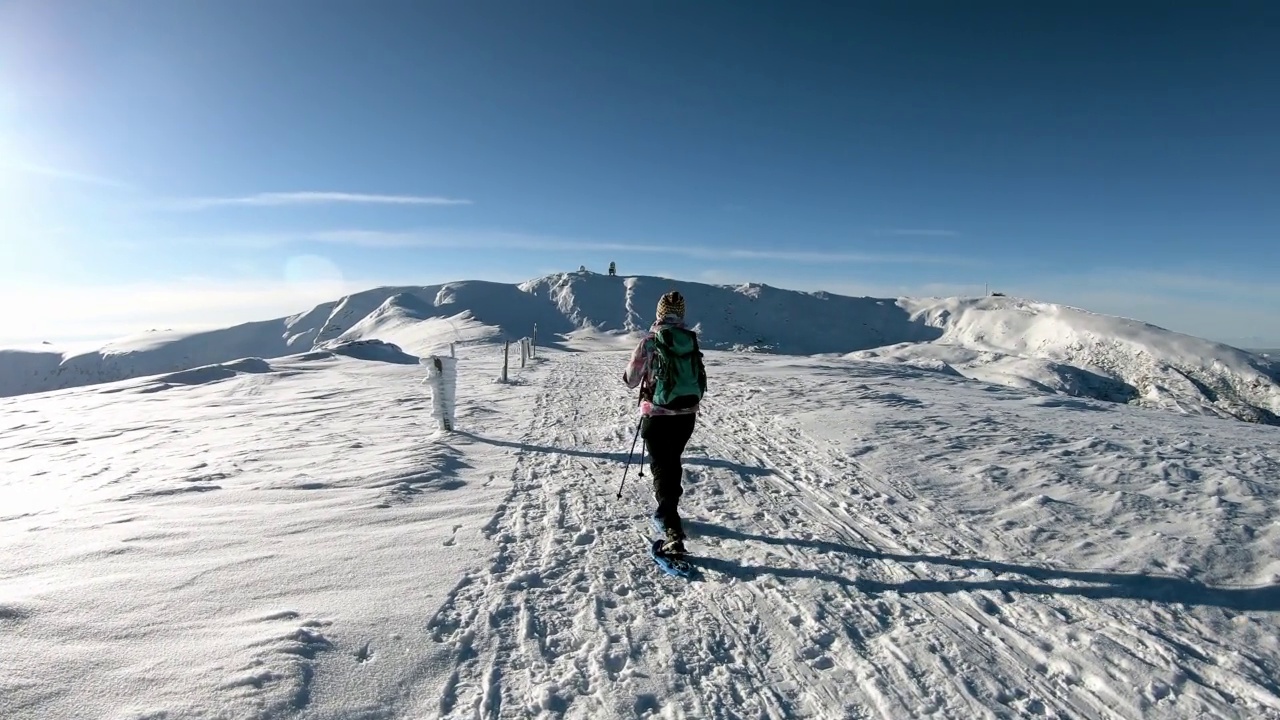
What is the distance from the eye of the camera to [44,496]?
6.68m

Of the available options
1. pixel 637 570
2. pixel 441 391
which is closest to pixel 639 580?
pixel 637 570

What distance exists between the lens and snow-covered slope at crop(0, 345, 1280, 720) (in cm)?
323

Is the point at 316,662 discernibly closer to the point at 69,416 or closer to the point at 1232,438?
the point at 1232,438

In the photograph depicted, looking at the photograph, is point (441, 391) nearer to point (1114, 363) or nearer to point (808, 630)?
point (808, 630)

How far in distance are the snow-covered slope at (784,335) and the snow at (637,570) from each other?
1941 inches

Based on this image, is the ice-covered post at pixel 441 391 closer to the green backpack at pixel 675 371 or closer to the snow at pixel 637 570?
the snow at pixel 637 570

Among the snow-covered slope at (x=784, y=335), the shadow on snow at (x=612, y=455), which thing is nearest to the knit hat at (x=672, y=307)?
the shadow on snow at (x=612, y=455)

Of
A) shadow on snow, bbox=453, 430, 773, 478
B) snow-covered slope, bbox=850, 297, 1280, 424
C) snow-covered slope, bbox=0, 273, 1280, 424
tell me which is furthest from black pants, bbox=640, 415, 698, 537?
snow-covered slope, bbox=850, 297, 1280, 424

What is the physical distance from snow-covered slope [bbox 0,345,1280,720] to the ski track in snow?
22mm

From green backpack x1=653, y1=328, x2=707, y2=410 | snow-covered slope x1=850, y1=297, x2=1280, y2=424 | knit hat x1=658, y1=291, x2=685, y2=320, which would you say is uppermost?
knit hat x1=658, y1=291, x2=685, y2=320

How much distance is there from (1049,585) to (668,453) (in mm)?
3109

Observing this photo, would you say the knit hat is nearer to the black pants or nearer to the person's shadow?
the black pants

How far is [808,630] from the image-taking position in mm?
3982

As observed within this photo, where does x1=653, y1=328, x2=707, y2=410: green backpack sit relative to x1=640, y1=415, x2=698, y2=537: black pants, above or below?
above
